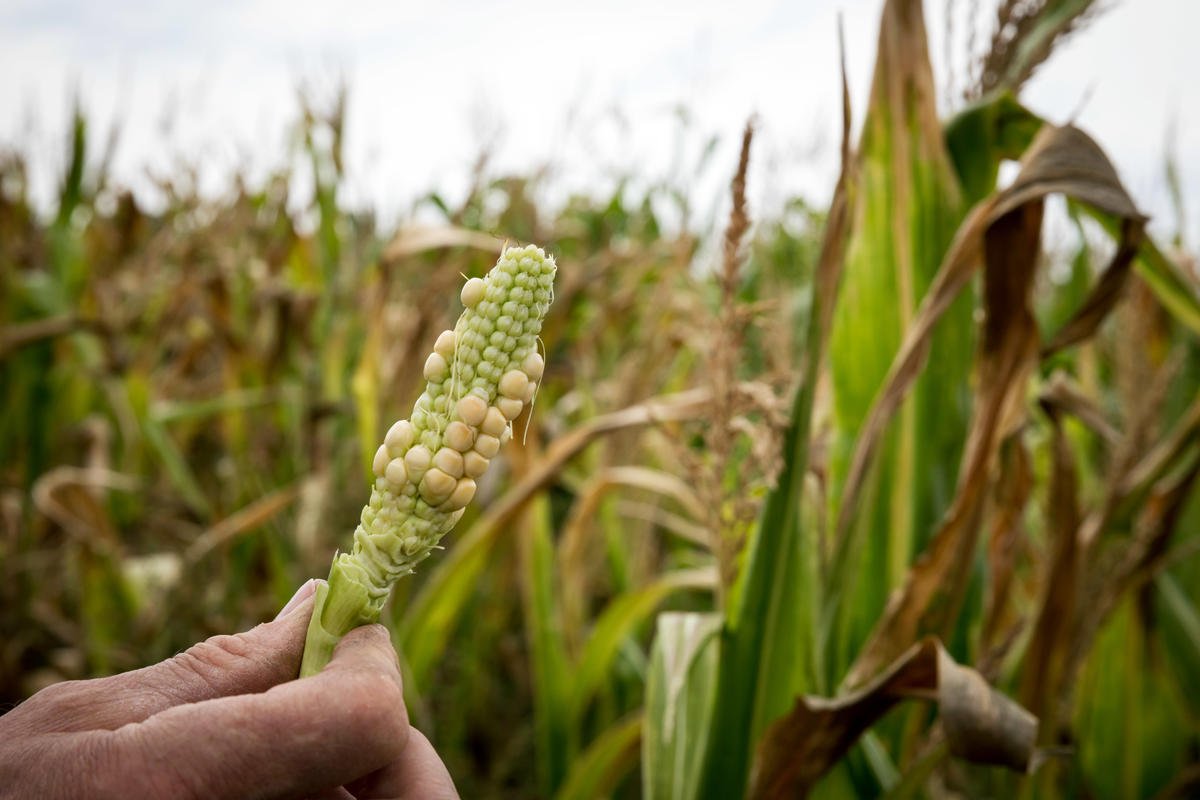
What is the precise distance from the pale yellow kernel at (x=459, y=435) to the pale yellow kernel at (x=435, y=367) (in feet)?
0.09

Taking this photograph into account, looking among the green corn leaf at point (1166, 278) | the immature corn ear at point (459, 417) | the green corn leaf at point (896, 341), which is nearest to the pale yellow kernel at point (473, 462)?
the immature corn ear at point (459, 417)

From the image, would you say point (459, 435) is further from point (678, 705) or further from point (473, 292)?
point (678, 705)

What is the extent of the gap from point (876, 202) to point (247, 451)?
162 centimetres

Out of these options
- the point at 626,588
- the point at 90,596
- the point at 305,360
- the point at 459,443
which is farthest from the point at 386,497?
the point at 90,596

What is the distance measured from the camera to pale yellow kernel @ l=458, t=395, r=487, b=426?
37 cm

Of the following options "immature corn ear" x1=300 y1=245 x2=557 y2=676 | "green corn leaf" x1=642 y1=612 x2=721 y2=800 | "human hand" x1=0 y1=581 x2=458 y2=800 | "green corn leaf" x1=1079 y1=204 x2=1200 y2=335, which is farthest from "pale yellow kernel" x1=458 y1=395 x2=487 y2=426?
"green corn leaf" x1=1079 y1=204 x2=1200 y2=335

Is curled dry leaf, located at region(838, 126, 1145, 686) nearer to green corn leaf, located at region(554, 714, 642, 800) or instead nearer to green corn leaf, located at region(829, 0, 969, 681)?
green corn leaf, located at region(829, 0, 969, 681)

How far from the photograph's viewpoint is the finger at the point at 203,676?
479 millimetres

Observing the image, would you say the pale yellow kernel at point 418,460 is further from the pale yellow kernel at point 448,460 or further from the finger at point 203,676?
the finger at point 203,676

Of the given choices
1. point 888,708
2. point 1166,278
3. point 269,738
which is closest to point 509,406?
point 269,738

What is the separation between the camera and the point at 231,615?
1928mm

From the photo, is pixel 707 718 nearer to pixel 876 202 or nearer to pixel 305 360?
pixel 876 202

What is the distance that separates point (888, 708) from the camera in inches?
34.9

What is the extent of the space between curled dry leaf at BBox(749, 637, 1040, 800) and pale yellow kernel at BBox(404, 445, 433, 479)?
571 mm
